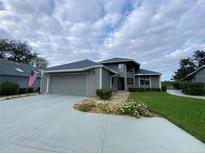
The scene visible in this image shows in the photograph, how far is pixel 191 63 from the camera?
42656 mm

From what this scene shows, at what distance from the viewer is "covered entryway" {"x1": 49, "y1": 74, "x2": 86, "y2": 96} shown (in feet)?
53.0

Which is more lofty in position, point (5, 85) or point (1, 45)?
point (1, 45)

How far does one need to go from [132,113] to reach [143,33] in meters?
12.3

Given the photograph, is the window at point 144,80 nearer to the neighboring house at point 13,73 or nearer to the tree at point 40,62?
the neighboring house at point 13,73

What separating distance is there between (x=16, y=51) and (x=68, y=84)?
1186 inches

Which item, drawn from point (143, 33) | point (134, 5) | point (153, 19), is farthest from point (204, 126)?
point (143, 33)

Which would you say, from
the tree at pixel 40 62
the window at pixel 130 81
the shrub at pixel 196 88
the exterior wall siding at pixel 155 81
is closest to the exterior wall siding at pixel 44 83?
the window at pixel 130 81

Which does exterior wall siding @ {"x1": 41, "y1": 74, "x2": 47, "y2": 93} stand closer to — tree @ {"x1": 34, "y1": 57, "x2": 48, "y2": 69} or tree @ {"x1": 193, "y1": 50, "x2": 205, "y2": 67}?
tree @ {"x1": 34, "y1": 57, "x2": 48, "y2": 69}

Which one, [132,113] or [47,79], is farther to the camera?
[47,79]

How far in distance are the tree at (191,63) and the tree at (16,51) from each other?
1733 inches

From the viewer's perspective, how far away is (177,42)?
64.2 feet

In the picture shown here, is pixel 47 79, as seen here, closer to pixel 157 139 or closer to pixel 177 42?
pixel 157 139

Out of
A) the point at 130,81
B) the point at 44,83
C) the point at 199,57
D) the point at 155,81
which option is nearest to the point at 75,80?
the point at 44,83

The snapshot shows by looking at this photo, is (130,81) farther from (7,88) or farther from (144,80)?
(7,88)
